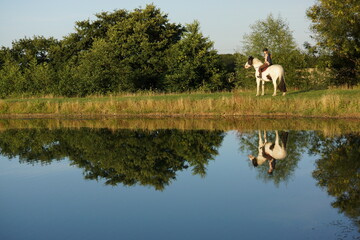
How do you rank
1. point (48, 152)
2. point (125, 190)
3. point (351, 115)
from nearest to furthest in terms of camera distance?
point (125, 190) < point (48, 152) < point (351, 115)

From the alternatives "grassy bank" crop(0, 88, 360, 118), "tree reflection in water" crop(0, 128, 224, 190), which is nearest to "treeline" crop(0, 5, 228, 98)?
"grassy bank" crop(0, 88, 360, 118)

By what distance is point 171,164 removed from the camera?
41.4 ft

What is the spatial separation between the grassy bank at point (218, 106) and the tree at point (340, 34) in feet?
22.6

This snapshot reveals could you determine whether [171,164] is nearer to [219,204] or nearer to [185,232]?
[219,204]

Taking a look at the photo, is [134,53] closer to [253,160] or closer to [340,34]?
[340,34]

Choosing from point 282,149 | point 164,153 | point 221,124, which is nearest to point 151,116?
point 221,124

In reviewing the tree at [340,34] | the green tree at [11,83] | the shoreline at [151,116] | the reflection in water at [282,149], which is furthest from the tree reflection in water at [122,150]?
the green tree at [11,83]

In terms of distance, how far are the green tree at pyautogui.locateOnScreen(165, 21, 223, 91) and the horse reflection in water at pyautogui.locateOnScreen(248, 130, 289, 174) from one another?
74.9ft

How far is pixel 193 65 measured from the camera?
39219 millimetres

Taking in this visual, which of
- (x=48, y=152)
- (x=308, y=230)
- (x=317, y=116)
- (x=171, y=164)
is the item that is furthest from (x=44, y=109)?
(x=308, y=230)

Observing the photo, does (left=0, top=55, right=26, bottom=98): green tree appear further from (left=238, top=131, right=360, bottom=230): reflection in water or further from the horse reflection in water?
the horse reflection in water

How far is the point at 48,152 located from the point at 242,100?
1174cm

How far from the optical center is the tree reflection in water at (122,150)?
11.7 m

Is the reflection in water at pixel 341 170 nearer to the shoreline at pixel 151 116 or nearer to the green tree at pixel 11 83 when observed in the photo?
the shoreline at pixel 151 116
